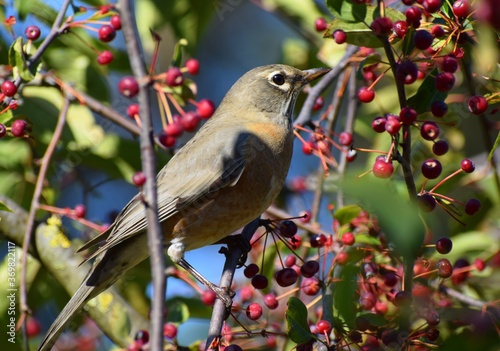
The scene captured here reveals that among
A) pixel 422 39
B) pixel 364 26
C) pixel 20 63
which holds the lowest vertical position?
pixel 422 39

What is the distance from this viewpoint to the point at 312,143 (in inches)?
126

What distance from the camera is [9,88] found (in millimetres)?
2795

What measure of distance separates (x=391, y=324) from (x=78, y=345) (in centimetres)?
206

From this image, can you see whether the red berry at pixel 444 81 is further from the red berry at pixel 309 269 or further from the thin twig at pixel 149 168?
the thin twig at pixel 149 168

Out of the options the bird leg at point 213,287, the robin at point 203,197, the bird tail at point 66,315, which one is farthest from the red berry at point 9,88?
the bird leg at point 213,287

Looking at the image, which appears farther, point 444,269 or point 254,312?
point 254,312

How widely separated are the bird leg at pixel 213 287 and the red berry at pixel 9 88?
1179 millimetres

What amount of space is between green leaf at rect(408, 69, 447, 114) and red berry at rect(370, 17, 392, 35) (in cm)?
32

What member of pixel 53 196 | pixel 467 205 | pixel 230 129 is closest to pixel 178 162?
pixel 230 129

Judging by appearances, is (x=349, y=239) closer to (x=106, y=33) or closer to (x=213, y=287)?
(x=213, y=287)

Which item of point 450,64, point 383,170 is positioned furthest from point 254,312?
point 450,64

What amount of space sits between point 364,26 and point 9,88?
4.81ft

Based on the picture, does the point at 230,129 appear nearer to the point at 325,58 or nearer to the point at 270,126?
the point at 270,126

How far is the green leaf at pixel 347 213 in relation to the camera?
9.43 ft
